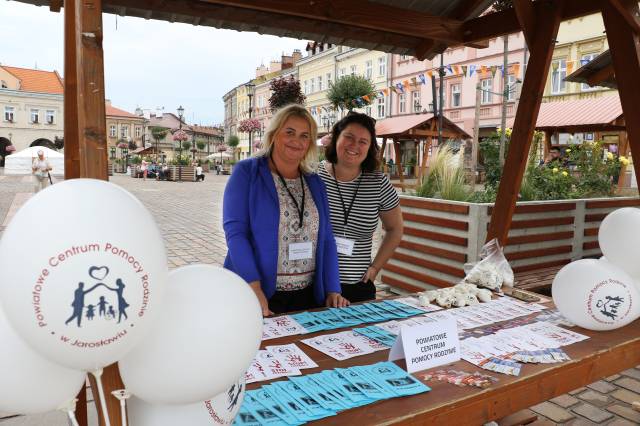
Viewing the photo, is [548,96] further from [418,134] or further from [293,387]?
[293,387]

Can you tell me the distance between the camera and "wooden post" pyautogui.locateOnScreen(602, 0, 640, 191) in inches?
106

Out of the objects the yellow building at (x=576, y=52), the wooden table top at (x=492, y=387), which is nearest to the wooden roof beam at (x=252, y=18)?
the wooden table top at (x=492, y=387)

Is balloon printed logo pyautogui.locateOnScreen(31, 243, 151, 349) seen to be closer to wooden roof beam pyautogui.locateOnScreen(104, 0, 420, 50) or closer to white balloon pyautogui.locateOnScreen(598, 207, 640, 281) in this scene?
white balloon pyautogui.locateOnScreen(598, 207, 640, 281)

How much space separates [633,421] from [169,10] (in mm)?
3543

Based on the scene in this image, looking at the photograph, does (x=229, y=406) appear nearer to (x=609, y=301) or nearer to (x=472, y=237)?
(x=609, y=301)

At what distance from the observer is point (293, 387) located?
153 cm

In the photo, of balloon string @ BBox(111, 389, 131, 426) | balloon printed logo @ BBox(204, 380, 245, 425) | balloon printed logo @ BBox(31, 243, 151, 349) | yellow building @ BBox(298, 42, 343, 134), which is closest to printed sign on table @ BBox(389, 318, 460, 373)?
balloon printed logo @ BBox(204, 380, 245, 425)

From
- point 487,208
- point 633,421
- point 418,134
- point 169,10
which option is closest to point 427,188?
point 487,208

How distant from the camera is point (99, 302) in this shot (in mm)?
865

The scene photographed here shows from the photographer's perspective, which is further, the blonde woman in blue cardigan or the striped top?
the striped top

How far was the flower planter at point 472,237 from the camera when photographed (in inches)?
173

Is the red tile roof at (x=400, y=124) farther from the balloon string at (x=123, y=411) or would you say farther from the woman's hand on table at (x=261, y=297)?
the balloon string at (x=123, y=411)

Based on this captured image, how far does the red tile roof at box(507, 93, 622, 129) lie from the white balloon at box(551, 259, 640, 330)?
32.9ft

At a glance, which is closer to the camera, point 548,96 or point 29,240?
point 29,240
